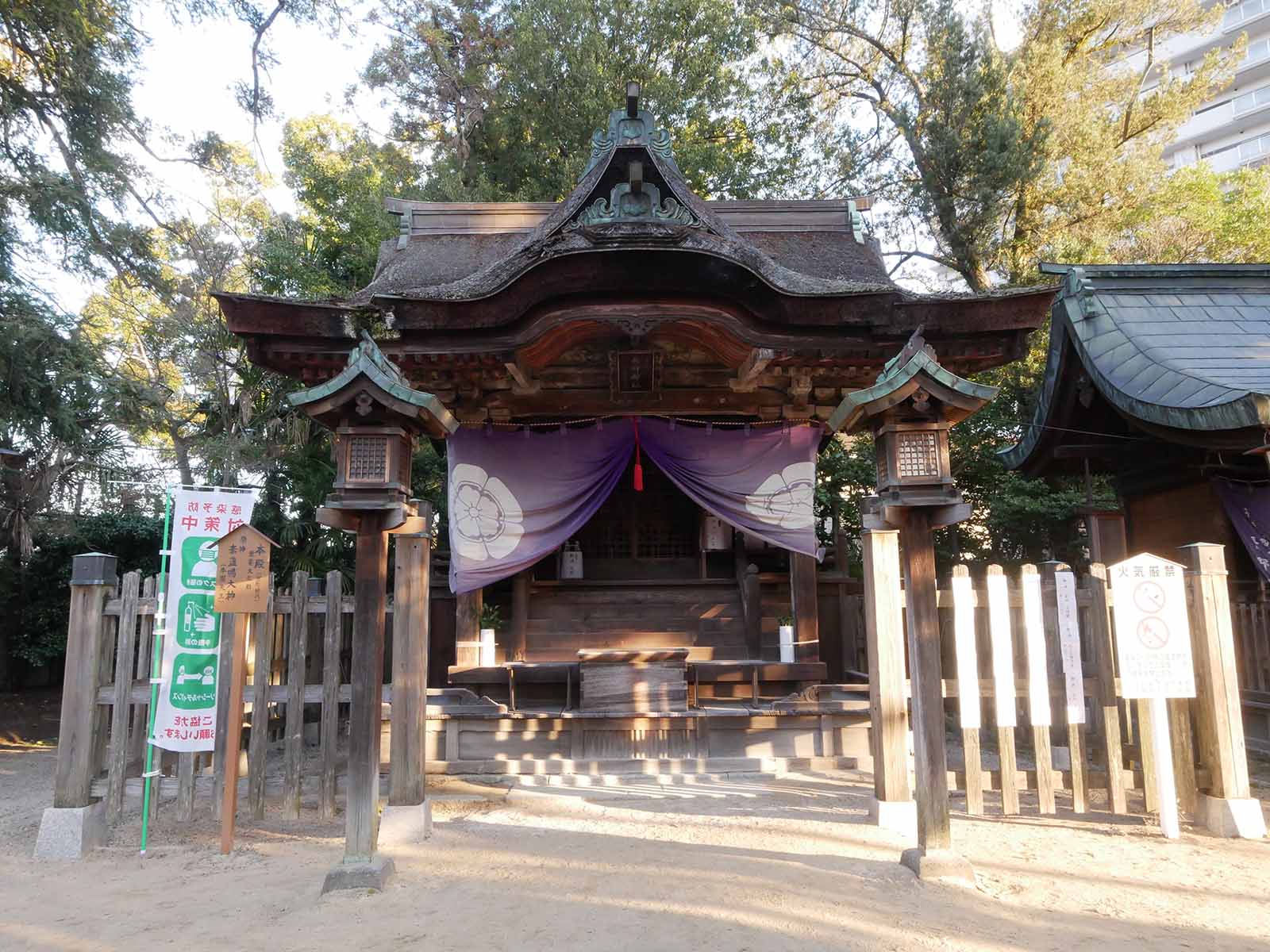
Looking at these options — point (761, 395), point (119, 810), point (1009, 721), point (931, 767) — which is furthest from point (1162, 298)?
point (119, 810)

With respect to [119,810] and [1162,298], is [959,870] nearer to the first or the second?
[119,810]

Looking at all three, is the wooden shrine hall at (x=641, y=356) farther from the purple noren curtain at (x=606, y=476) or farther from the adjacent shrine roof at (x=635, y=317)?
the purple noren curtain at (x=606, y=476)

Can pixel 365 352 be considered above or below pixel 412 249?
below

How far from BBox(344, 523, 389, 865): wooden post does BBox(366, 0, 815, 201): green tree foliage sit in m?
12.5

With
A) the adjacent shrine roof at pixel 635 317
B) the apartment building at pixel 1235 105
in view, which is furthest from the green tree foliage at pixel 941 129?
the apartment building at pixel 1235 105

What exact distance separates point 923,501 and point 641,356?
3.59 meters

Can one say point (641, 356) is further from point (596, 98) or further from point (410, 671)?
point (596, 98)

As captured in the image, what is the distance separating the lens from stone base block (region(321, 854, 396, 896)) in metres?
4.22

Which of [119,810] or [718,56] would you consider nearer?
[119,810]

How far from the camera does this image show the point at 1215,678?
516cm

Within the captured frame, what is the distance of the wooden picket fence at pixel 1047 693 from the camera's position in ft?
17.3

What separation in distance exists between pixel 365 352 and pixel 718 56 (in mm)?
15665

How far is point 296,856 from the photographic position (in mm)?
5004

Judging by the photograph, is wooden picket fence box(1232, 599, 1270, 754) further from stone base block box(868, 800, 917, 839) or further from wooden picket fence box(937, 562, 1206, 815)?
stone base block box(868, 800, 917, 839)
